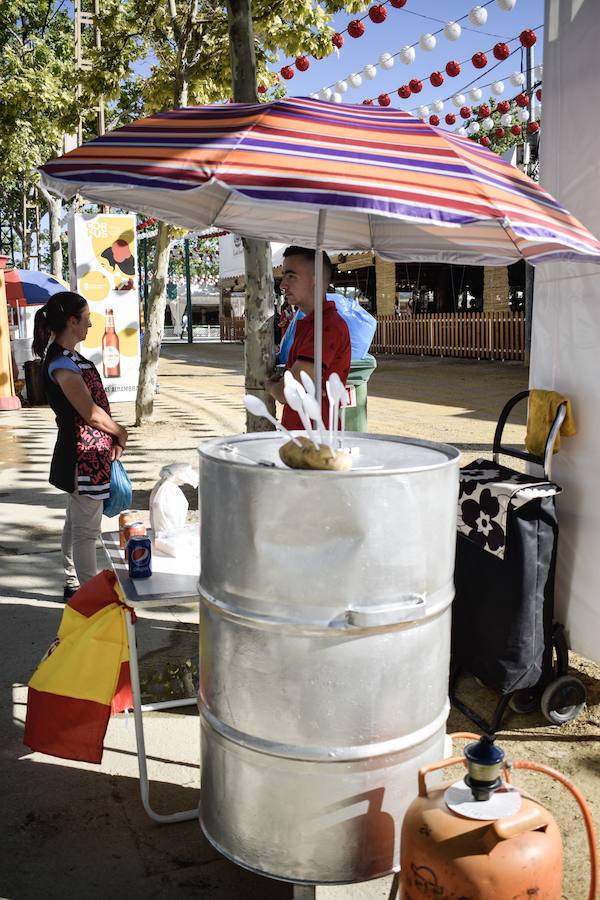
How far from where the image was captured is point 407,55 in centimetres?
1348

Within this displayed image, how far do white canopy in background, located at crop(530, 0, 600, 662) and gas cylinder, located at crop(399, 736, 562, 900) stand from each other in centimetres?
Result: 186

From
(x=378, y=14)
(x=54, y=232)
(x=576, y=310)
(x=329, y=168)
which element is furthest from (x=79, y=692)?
(x=54, y=232)

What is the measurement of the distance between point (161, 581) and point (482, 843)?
1.46m

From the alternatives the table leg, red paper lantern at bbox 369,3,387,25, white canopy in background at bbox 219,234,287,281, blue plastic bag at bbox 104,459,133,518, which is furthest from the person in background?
white canopy in background at bbox 219,234,287,281

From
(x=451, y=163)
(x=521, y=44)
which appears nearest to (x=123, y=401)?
(x=521, y=44)

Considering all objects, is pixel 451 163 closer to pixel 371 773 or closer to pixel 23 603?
pixel 371 773

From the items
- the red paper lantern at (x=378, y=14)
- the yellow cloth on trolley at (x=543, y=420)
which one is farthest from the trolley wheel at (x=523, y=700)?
the red paper lantern at (x=378, y=14)

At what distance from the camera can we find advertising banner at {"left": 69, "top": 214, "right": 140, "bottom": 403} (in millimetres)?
13070

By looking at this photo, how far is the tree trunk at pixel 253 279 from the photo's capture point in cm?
526

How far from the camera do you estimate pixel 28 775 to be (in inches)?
119

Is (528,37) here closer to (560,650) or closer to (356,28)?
(356,28)

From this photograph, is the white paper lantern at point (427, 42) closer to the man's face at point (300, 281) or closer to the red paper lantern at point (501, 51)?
the red paper lantern at point (501, 51)

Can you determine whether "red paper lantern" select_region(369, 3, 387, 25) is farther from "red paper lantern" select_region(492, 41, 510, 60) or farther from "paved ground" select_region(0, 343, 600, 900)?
"paved ground" select_region(0, 343, 600, 900)

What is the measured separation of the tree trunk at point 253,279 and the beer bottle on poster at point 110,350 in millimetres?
8401
